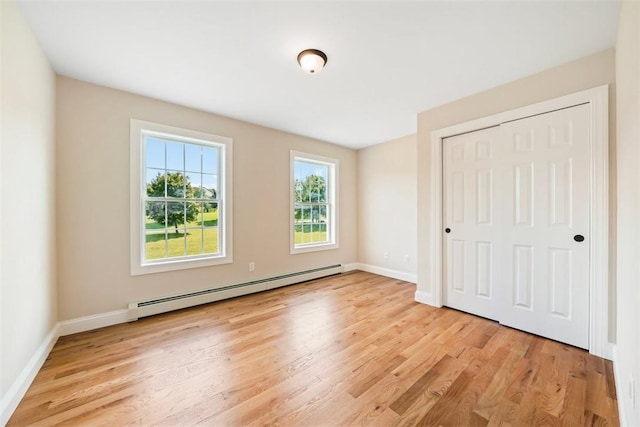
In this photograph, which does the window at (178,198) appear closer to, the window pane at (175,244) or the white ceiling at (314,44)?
the window pane at (175,244)

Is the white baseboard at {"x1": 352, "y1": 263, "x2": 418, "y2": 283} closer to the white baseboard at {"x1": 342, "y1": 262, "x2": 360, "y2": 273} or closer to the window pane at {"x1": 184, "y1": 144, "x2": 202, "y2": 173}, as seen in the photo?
the white baseboard at {"x1": 342, "y1": 262, "x2": 360, "y2": 273}

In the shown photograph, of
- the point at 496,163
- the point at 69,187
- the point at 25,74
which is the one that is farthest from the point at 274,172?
the point at 496,163

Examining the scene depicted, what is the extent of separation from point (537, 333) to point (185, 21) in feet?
12.9

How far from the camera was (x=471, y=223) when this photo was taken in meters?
2.88

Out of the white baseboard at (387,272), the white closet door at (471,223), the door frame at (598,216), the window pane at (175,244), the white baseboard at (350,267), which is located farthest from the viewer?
the white baseboard at (350,267)

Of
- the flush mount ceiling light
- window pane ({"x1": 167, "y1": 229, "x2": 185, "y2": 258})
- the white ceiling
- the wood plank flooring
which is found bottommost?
the wood plank flooring

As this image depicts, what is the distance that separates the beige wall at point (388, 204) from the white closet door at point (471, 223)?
3.72 ft

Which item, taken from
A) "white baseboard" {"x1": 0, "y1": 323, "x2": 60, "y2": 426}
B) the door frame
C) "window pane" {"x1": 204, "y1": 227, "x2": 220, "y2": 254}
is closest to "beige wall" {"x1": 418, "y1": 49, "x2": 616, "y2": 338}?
the door frame

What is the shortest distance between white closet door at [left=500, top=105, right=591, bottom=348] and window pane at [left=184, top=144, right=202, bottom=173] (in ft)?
11.7

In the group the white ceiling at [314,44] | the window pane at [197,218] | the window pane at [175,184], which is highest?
the white ceiling at [314,44]

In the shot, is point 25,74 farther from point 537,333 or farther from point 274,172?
point 537,333

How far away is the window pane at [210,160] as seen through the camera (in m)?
3.40

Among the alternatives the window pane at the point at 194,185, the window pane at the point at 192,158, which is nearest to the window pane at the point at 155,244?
the window pane at the point at 194,185

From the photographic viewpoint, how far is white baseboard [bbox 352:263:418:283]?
420 cm
